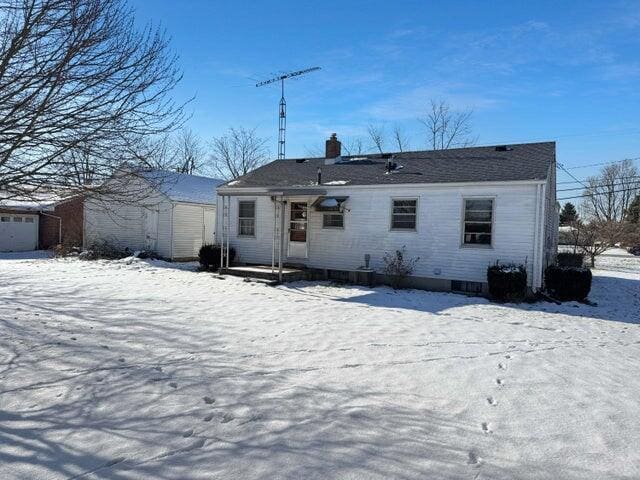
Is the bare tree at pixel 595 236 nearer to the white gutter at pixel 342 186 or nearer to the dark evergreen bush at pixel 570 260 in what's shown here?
the dark evergreen bush at pixel 570 260

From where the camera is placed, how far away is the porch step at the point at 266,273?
14.3m

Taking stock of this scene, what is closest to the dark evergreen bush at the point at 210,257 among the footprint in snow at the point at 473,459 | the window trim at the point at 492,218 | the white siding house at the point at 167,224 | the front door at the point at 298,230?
the front door at the point at 298,230

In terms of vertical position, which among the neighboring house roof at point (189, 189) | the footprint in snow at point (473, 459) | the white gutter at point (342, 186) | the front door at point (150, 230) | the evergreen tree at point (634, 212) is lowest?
the footprint in snow at point (473, 459)

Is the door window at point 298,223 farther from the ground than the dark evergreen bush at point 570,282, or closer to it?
farther from the ground

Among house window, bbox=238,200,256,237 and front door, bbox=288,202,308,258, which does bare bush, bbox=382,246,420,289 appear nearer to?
front door, bbox=288,202,308,258

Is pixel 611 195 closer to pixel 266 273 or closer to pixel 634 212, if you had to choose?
pixel 634 212

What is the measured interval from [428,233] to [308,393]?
9.68m

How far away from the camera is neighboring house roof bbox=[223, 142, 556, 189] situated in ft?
43.5

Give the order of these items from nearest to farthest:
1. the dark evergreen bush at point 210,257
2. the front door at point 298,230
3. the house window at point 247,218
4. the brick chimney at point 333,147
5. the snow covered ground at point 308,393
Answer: the snow covered ground at point 308,393 < the front door at point 298,230 < the dark evergreen bush at point 210,257 < the house window at point 247,218 < the brick chimney at point 333,147

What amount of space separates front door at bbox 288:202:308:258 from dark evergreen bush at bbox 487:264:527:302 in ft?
21.0

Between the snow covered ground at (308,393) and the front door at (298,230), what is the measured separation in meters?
6.54

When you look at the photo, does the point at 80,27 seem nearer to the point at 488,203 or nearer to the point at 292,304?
the point at 292,304

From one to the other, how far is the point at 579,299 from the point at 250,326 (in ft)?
29.5

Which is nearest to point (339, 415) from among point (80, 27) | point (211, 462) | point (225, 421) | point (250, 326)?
point (225, 421)
